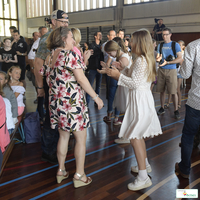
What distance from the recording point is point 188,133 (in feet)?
7.87

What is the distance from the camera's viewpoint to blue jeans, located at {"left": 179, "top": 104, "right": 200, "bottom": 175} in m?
2.29

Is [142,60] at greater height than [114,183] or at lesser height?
greater

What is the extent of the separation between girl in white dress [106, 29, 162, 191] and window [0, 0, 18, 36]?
2077 centimetres

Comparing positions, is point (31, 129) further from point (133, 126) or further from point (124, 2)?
point (124, 2)

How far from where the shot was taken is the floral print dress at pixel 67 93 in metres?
2.06

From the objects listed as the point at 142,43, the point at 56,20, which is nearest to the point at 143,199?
the point at 142,43

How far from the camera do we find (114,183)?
2461mm

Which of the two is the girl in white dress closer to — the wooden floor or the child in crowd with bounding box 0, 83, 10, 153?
the wooden floor

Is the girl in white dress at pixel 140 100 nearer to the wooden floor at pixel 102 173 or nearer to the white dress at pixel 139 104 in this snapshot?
the white dress at pixel 139 104

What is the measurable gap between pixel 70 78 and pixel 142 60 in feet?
2.31

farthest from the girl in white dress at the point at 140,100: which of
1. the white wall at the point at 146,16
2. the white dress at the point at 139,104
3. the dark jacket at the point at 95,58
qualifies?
the white wall at the point at 146,16

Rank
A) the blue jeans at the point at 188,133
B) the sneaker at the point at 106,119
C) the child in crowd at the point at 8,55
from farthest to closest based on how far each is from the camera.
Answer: the child in crowd at the point at 8,55
the sneaker at the point at 106,119
the blue jeans at the point at 188,133

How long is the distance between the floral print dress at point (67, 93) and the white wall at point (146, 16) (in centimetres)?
960

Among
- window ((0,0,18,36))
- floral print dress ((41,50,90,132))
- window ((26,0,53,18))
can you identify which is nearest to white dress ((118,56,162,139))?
floral print dress ((41,50,90,132))
